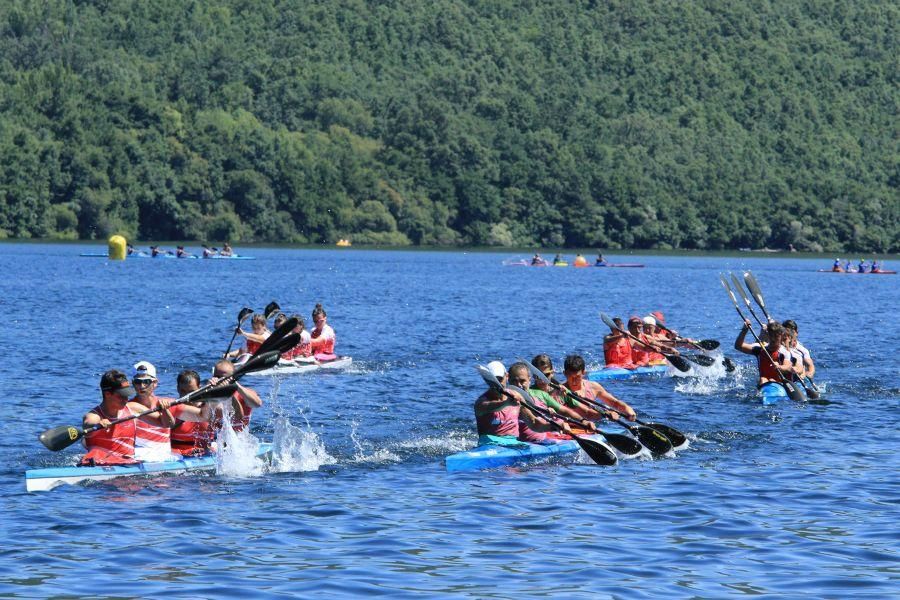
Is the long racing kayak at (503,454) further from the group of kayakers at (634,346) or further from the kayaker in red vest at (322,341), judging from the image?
the kayaker in red vest at (322,341)

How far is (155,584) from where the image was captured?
49.5 ft

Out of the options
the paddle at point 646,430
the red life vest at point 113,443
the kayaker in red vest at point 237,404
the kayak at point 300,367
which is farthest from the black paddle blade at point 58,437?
the kayak at point 300,367

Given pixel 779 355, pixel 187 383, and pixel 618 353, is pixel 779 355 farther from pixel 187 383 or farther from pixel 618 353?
pixel 187 383

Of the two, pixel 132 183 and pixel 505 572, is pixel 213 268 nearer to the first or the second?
pixel 132 183

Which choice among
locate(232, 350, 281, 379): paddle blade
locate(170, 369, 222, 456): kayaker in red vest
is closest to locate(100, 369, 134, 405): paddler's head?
locate(170, 369, 222, 456): kayaker in red vest

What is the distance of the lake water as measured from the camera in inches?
612

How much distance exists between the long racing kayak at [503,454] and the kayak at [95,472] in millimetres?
3630

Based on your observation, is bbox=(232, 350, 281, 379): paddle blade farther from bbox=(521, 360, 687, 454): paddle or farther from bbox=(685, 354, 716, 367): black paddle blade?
bbox=(685, 354, 716, 367): black paddle blade

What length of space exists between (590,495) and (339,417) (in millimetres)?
9293

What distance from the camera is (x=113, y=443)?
806 inches

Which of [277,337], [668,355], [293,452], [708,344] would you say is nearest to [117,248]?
[708,344]

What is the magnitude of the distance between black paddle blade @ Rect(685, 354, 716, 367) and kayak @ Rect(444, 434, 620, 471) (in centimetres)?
1225

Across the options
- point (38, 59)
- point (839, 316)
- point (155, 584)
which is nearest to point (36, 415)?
point (155, 584)

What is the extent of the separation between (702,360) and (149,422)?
1727cm
